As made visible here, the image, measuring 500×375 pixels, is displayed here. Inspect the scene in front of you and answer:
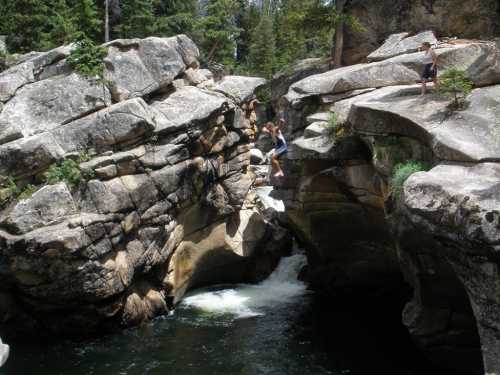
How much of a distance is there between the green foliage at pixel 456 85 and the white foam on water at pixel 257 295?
11876mm

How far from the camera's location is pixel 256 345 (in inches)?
742

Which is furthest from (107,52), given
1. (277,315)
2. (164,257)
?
(277,315)

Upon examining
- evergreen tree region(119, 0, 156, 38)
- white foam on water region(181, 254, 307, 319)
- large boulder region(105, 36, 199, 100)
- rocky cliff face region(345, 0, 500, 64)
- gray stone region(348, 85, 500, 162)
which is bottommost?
white foam on water region(181, 254, 307, 319)

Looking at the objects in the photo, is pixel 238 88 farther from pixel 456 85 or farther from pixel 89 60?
pixel 456 85

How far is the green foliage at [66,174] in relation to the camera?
61.4ft

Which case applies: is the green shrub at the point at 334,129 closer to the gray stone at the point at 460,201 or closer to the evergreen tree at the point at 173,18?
the gray stone at the point at 460,201

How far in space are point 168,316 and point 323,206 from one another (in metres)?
8.17

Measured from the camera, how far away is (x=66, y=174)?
18.9 m

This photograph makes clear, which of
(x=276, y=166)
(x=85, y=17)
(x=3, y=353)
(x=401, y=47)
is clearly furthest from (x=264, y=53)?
(x=3, y=353)

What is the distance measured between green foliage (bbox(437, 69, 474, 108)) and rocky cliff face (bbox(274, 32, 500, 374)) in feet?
1.15

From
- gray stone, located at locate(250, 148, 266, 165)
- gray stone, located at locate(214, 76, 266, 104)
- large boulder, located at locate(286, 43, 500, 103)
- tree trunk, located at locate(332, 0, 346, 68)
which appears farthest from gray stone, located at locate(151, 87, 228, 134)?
gray stone, located at locate(250, 148, 266, 165)

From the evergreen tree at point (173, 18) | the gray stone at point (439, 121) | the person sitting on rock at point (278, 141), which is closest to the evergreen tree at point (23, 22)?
the evergreen tree at point (173, 18)

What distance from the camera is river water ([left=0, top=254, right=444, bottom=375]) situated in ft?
56.4

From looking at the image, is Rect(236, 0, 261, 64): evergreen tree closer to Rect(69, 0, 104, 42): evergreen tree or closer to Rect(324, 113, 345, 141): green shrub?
Rect(69, 0, 104, 42): evergreen tree
